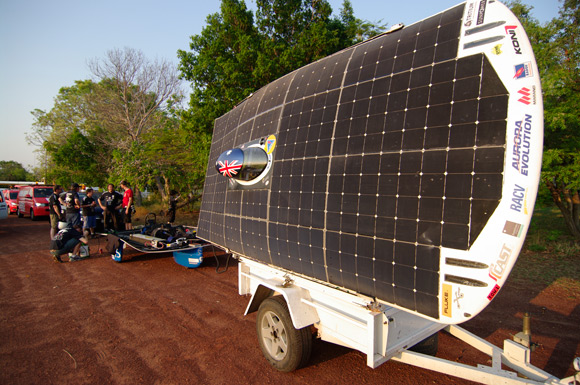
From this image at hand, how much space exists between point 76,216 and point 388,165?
10.5 metres

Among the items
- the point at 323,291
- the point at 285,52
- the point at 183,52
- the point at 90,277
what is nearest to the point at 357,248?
the point at 323,291

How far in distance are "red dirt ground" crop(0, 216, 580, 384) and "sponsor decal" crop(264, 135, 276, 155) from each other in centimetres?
273

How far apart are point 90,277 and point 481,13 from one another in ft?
29.4

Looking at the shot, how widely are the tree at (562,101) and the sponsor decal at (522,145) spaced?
7382 mm

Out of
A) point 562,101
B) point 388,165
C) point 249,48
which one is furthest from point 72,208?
point 562,101

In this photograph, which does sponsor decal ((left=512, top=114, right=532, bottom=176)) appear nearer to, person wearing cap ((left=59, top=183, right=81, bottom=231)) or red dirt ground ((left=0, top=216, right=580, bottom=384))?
red dirt ground ((left=0, top=216, right=580, bottom=384))

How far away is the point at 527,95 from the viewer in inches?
82.7

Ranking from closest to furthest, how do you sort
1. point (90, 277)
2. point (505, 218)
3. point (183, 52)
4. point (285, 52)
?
point (505, 218), point (90, 277), point (285, 52), point (183, 52)

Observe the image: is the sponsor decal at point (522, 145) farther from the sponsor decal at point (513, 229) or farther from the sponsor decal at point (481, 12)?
the sponsor decal at point (481, 12)

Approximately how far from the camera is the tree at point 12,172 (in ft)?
229

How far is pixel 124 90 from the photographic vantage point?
2086 cm

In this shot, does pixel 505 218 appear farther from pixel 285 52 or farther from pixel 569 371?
pixel 285 52

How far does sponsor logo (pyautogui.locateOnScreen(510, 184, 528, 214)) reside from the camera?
2.03 metres

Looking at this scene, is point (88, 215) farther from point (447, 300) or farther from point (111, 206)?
point (447, 300)
